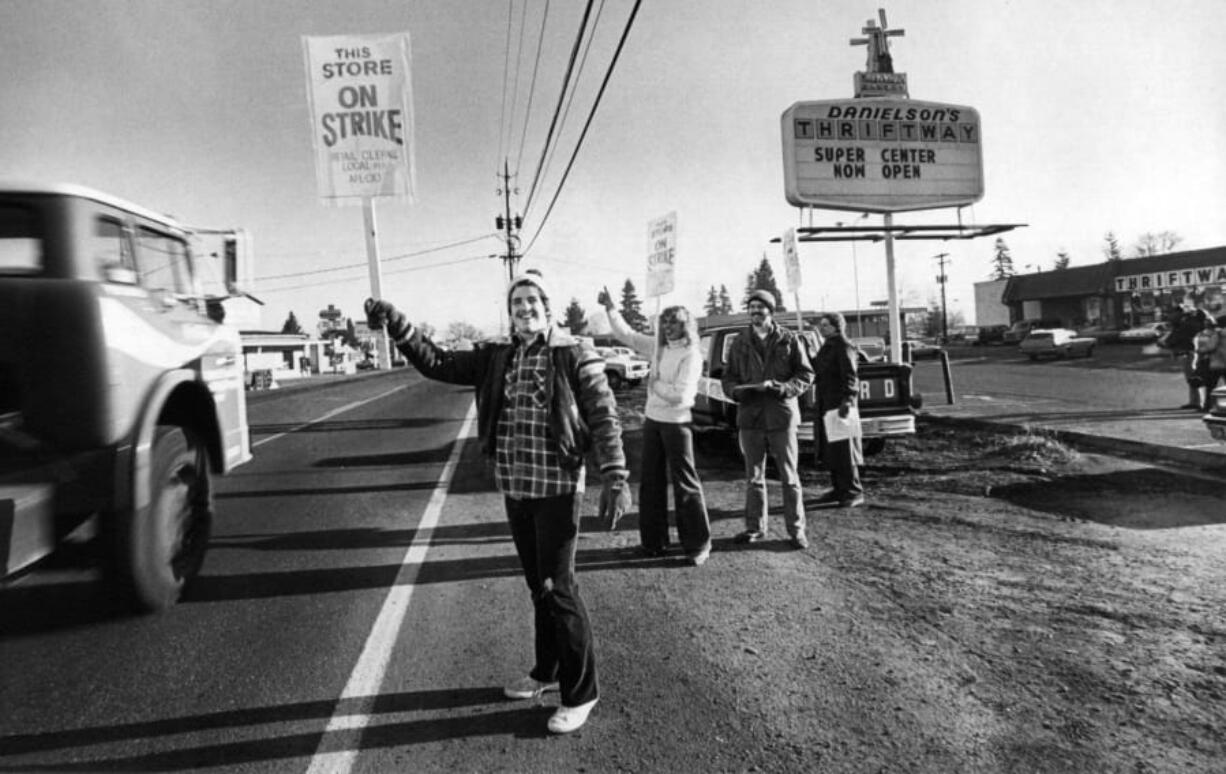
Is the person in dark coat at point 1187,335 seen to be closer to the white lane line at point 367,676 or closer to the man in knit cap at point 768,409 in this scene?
the man in knit cap at point 768,409

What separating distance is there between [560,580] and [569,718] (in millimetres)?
532

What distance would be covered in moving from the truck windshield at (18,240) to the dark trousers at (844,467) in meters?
5.85

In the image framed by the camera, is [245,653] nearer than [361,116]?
Yes

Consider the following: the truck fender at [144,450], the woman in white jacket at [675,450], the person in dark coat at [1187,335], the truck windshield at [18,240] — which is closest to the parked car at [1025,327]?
the person in dark coat at [1187,335]

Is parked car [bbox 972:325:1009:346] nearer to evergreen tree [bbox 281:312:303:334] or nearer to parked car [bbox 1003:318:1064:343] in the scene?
parked car [bbox 1003:318:1064:343]

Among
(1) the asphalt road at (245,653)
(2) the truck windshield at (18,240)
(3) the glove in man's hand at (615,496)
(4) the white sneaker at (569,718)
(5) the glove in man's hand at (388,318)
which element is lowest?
(4) the white sneaker at (569,718)

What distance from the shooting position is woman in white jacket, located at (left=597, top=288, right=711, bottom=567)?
5.03 m

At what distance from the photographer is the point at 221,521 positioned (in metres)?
6.54

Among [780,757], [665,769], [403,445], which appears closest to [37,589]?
[665,769]

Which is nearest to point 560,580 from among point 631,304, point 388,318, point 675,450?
point 388,318

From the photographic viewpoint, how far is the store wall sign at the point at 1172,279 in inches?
1650

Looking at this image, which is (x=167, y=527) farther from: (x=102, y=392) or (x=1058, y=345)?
(x=1058, y=345)

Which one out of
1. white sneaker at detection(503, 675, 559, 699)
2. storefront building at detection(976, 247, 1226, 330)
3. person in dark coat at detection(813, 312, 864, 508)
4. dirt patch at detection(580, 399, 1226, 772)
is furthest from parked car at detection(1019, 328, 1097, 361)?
white sneaker at detection(503, 675, 559, 699)

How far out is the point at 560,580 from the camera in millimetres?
2947
